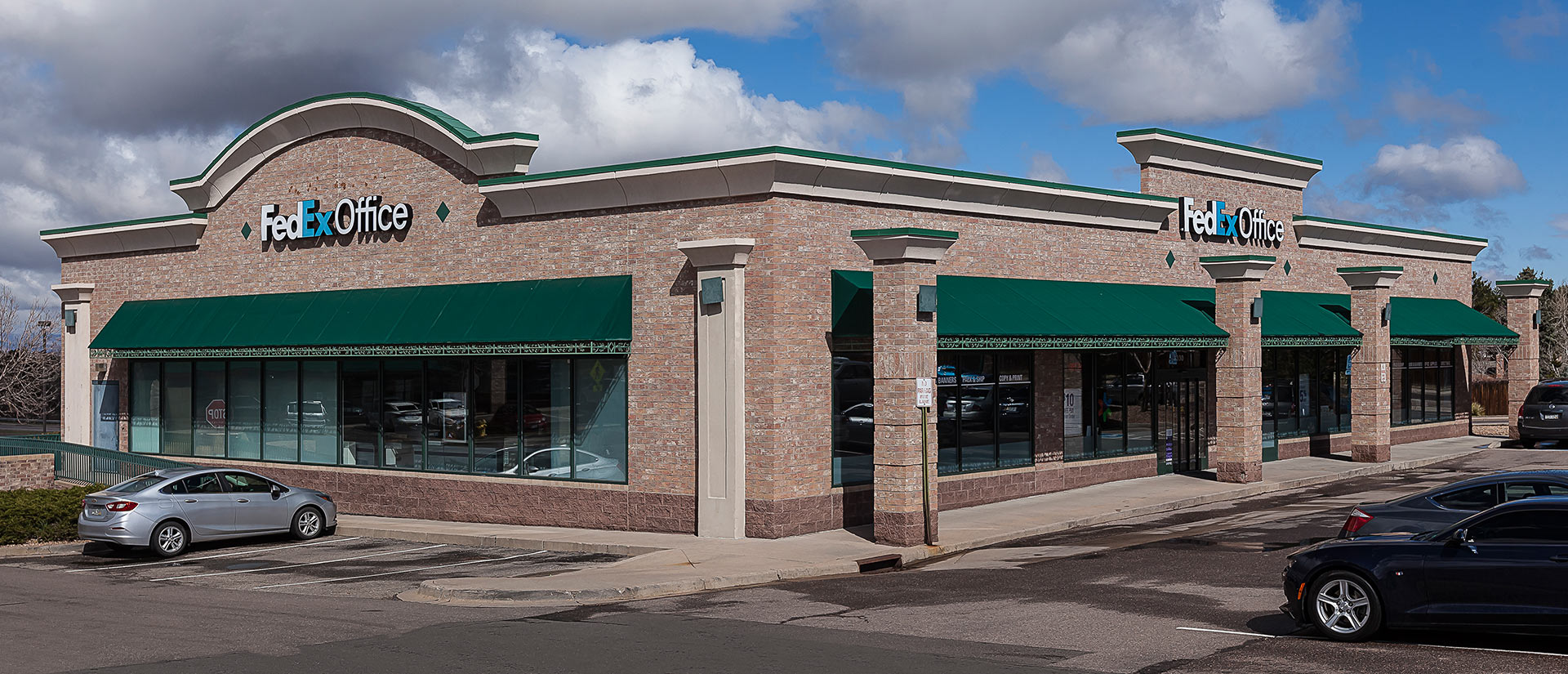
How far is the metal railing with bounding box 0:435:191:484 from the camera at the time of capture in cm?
2905

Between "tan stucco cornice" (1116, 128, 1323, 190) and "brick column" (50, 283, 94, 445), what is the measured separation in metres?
25.9

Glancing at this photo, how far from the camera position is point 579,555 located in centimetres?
2100

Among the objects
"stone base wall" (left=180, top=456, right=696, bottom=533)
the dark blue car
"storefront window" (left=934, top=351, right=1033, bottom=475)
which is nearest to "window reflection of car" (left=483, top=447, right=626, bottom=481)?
"stone base wall" (left=180, top=456, right=696, bottom=533)

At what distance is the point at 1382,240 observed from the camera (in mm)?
38219

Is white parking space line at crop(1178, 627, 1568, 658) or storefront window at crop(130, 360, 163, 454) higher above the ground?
storefront window at crop(130, 360, 163, 454)

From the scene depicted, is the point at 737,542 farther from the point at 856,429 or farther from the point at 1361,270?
the point at 1361,270

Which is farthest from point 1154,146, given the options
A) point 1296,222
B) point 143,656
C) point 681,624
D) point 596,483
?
point 143,656

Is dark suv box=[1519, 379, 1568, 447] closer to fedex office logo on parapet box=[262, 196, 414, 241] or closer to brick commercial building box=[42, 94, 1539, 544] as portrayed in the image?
brick commercial building box=[42, 94, 1539, 544]

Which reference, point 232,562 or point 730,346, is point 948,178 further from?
point 232,562

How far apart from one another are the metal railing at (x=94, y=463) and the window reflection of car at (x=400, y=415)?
561 cm

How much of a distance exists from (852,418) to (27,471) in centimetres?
1869

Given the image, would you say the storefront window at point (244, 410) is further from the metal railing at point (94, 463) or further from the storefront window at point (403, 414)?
the storefront window at point (403, 414)

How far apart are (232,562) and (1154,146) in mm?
21178

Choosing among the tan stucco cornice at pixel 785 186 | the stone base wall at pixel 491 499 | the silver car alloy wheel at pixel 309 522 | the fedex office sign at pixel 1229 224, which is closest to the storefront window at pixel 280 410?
the stone base wall at pixel 491 499
